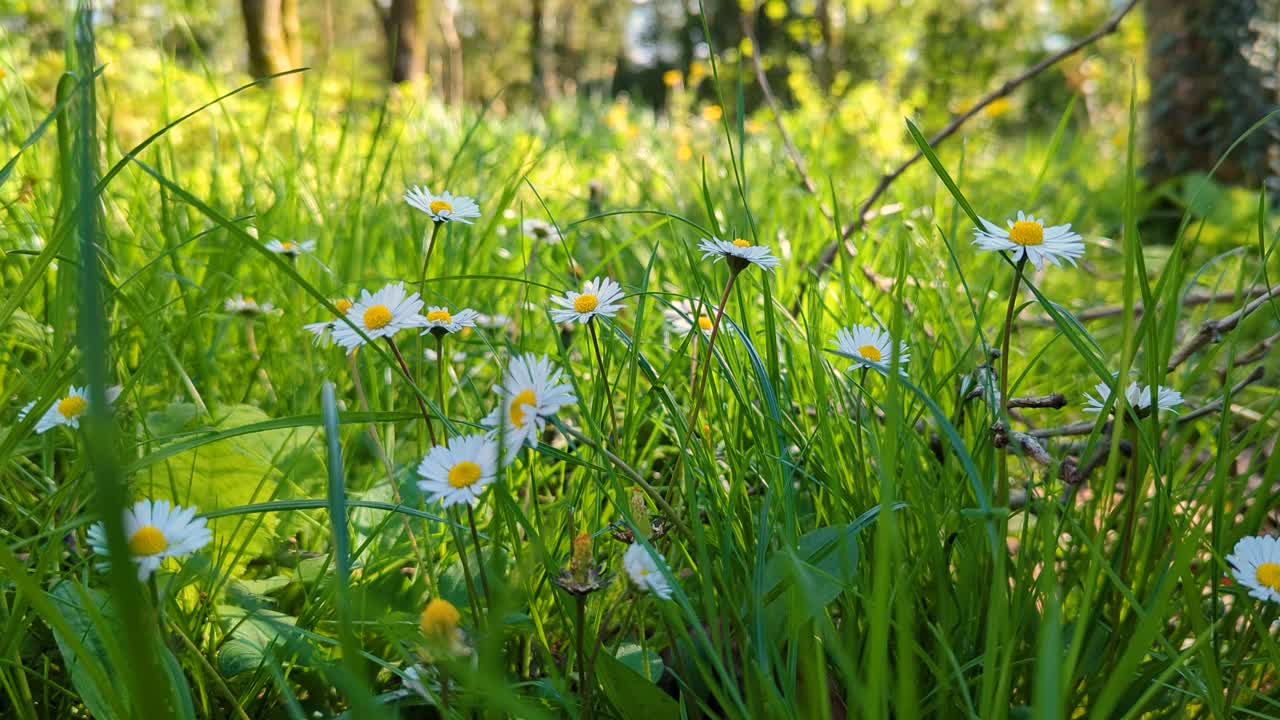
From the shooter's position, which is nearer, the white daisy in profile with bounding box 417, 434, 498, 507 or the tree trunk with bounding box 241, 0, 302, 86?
the white daisy in profile with bounding box 417, 434, 498, 507

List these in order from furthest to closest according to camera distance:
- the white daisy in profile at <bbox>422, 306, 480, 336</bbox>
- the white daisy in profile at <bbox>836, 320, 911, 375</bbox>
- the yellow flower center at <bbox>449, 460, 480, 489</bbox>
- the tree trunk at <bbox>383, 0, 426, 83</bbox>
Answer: the tree trunk at <bbox>383, 0, 426, 83</bbox> → the white daisy in profile at <bbox>836, 320, 911, 375</bbox> → the white daisy in profile at <bbox>422, 306, 480, 336</bbox> → the yellow flower center at <bbox>449, 460, 480, 489</bbox>

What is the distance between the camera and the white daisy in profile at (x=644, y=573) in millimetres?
514

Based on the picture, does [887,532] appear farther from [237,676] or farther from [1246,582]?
[237,676]

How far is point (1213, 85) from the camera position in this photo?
3.16 metres

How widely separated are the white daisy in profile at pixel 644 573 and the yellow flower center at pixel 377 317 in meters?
0.29

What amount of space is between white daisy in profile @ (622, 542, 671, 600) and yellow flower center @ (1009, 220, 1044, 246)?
0.39 metres

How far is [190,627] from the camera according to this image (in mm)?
707

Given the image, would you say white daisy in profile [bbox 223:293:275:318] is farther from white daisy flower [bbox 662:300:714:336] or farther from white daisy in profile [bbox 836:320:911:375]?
white daisy in profile [bbox 836:320:911:375]

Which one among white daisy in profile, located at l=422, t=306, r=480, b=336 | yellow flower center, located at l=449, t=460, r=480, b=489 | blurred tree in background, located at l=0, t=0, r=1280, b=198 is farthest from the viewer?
blurred tree in background, located at l=0, t=0, r=1280, b=198

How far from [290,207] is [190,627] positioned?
103 cm

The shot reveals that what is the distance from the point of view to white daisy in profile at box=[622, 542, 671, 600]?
1.69 ft

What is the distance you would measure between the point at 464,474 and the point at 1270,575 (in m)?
0.57

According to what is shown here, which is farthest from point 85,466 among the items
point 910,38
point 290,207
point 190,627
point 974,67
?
point 974,67

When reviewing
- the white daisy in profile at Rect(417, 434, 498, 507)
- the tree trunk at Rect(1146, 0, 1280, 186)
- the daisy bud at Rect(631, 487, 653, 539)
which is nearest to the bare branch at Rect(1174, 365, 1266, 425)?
the daisy bud at Rect(631, 487, 653, 539)
